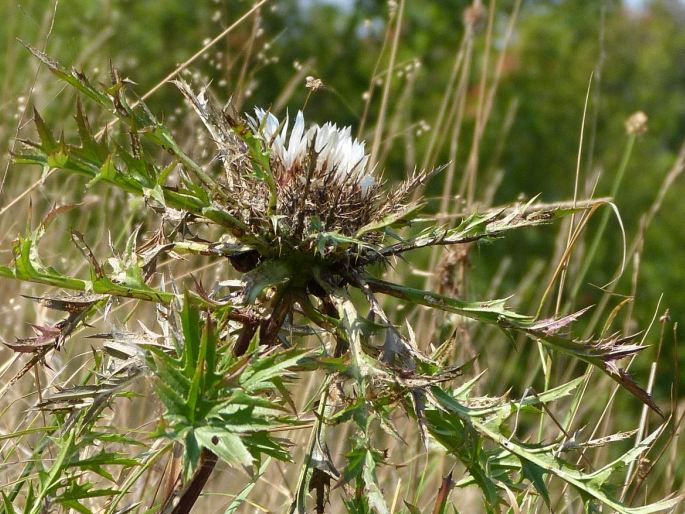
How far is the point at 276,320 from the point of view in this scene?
1401 mm

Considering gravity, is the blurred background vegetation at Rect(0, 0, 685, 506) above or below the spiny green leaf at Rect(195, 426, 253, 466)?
above

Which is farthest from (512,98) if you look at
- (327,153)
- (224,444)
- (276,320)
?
(224,444)

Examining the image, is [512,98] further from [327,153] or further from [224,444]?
[224,444]

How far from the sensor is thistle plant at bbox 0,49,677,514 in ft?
4.21

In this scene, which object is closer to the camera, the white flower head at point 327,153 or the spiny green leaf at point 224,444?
the spiny green leaf at point 224,444

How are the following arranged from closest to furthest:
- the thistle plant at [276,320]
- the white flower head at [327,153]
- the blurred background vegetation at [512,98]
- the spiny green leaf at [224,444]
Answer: the spiny green leaf at [224,444], the thistle plant at [276,320], the white flower head at [327,153], the blurred background vegetation at [512,98]

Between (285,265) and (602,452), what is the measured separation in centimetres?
153

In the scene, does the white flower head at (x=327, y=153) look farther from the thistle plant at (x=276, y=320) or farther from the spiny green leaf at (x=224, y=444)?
the spiny green leaf at (x=224, y=444)

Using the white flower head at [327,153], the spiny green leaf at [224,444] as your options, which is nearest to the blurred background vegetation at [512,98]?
the white flower head at [327,153]

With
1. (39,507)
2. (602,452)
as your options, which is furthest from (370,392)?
(602,452)

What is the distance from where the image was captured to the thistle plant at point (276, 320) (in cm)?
128

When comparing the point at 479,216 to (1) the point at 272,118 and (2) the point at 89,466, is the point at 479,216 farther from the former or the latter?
(2) the point at 89,466

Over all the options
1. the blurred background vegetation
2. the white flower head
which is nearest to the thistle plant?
the white flower head

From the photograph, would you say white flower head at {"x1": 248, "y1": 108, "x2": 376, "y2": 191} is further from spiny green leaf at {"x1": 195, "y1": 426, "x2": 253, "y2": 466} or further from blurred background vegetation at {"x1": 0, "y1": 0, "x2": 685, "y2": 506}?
blurred background vegetation at {"x1": 0, "y1": 0, "x2": 685, "y2": 506}
